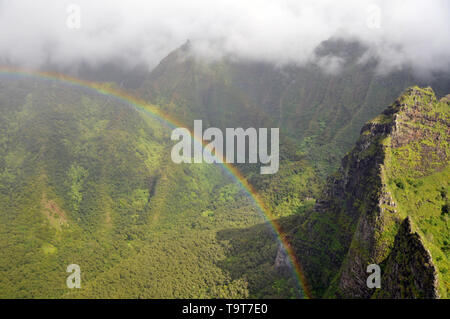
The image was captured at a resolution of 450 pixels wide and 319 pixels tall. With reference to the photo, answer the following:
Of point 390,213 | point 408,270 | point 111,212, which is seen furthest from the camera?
point 111,212


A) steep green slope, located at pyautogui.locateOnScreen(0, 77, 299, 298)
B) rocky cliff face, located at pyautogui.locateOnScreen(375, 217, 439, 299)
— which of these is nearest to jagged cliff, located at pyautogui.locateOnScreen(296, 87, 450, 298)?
rocky cliff face, located at pyautogui.locateOnScreen(375, 217, 439, 299)

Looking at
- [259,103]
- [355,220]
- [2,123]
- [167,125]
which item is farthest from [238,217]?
[2,123]

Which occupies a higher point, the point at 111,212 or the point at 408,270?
the point at 111,212

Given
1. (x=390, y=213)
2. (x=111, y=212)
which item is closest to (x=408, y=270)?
(x=390, y=213)

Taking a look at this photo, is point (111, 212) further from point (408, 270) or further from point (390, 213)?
point (408, 270)

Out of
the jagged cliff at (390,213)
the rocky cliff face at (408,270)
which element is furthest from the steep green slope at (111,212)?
the rocky cliff face at (408,270)

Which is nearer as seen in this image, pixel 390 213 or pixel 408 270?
pixel 408 270

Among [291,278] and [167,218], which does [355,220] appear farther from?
[167,218]

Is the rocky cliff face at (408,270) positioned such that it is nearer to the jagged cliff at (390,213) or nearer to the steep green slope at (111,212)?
the jagged cliff at (390,213)
